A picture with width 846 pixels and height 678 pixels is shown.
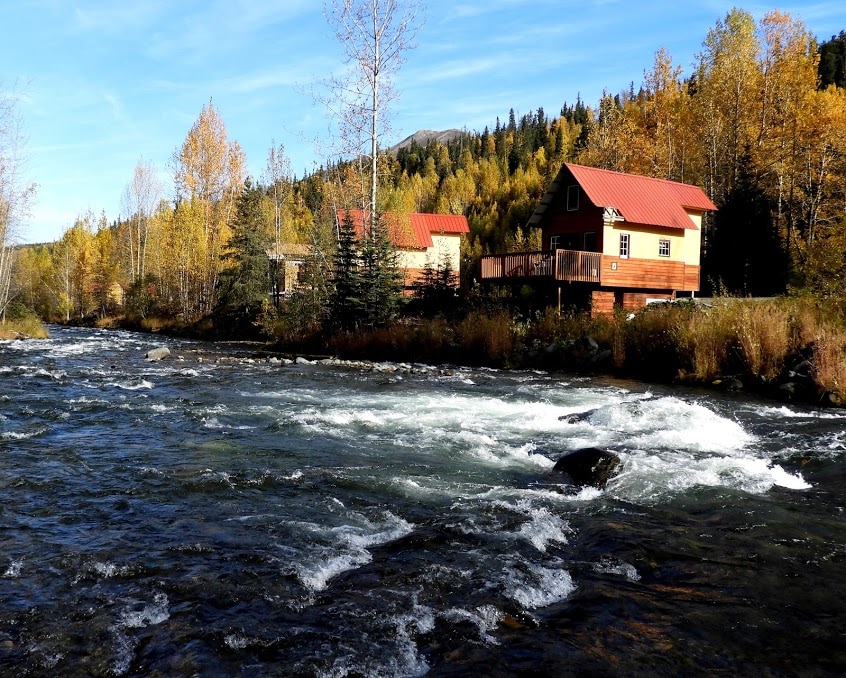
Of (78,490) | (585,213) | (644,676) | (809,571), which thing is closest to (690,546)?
(809,571)

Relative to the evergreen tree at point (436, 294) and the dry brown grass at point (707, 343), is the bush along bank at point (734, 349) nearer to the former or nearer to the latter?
the dry brown grass at point (707, 343)

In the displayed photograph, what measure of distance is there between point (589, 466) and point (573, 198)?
83.9 ft

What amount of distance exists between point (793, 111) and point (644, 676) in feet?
130

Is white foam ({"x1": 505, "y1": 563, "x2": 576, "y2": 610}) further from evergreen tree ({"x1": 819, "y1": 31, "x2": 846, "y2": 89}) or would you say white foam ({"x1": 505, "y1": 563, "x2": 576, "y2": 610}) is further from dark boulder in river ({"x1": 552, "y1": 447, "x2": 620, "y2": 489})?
evergreen tree ({"x1": 819, "y1": 31, "x2": 846, "y2": 89})

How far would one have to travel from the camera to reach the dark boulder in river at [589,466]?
805 centimetres

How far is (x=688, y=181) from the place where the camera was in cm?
4378

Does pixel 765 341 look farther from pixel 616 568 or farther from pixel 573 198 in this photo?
pixel 573 198

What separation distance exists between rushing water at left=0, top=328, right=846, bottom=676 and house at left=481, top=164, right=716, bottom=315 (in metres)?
16.1

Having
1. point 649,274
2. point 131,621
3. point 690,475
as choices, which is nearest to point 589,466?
point 690,475

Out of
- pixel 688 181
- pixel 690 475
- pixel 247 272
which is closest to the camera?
pixel 690 475

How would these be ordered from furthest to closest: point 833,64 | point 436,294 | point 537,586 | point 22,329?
point 833,64 < point 22,329 < point 436,294 < point 537,586

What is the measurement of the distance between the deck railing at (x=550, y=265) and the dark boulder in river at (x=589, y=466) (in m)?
19.0

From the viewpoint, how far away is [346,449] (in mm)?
9734

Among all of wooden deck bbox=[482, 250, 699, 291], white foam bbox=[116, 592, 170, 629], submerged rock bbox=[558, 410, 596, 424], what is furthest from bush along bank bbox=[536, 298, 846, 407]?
white foam bbox=[116, 592, 170, 629]
